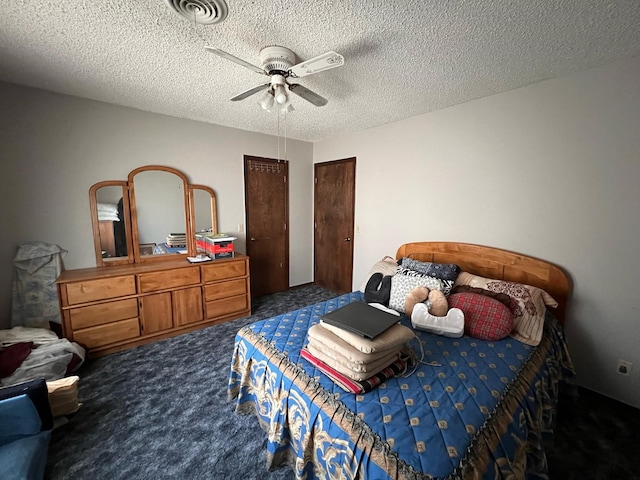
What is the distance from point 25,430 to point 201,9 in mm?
2403

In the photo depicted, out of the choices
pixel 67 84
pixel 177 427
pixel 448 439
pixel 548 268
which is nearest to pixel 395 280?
pixel 548 268

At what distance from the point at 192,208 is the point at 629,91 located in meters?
4.00

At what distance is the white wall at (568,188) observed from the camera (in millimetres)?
1805

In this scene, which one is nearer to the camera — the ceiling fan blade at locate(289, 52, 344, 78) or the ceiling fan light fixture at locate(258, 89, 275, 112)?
the ceiling fan blade at locate(289, 52, 344, 78)

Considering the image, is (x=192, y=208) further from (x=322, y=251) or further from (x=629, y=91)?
(x=629, y=91)

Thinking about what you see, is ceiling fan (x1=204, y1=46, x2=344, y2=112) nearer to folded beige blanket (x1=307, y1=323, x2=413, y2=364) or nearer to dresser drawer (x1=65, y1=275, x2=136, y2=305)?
folded beige blanket (x1=307, y1=323, x2=413, y2=364)

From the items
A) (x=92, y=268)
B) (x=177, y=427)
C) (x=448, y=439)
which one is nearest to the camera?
(x=448, y=439)

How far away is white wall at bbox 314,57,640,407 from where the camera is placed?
5.92 ft

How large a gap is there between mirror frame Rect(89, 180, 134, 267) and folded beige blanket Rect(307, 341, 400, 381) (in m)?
2.57

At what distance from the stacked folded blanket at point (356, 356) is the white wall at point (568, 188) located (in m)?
1.66

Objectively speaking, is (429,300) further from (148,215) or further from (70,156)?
(70,156)

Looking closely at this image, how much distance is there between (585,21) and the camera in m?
1.39

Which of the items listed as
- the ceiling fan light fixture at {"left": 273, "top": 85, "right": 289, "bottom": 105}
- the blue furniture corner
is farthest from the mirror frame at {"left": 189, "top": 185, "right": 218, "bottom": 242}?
the blue furniture corner

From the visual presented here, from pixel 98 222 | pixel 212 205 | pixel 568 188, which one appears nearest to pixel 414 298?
pixel 568 188
